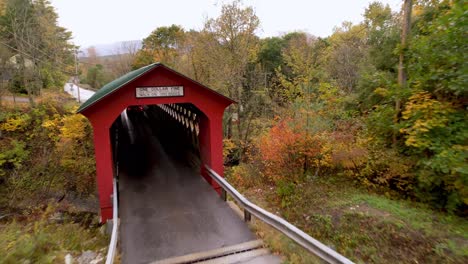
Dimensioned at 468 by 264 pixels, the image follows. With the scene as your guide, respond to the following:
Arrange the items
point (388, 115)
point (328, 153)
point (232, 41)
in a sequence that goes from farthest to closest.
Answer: point (232, 41)
point (328, 153)
point (388, 115)

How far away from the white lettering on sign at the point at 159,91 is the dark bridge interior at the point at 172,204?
4.47 ft

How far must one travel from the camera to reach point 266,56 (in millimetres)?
29766

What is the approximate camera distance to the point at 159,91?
7117 millimetres

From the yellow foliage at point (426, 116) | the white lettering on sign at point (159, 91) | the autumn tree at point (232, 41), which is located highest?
the autumn tree at point (232, 41)

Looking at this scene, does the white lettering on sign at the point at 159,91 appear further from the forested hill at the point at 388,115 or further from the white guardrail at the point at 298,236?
the forested hill at the point at 388,115

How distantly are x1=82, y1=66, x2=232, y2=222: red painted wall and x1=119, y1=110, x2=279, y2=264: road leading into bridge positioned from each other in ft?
2.07

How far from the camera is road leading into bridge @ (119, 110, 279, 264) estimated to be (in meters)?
4.90

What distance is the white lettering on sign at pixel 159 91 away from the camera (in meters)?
6.94

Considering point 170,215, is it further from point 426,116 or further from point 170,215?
point 426,116

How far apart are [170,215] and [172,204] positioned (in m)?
0.57

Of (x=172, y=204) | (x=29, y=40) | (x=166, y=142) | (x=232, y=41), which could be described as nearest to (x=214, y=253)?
(x=172, y=204)

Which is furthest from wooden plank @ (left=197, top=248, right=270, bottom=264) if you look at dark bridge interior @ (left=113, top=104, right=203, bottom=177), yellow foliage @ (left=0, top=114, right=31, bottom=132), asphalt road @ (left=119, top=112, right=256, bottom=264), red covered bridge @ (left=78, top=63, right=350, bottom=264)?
yellow foliage @ (left=0, top=114, right=31, bottom=132)

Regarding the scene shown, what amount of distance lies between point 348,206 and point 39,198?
1473cm

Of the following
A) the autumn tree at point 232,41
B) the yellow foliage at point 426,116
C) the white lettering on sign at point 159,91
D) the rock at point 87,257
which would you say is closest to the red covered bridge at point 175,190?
the white lettering on sign at point 159,91
